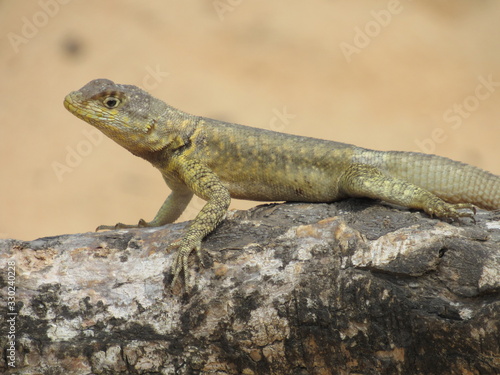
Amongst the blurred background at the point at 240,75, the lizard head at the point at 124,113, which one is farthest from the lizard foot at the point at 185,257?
the blurred background at the point at 240,75

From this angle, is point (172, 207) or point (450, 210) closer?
point (450, 210)

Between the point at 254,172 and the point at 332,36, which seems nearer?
the point at 254,172

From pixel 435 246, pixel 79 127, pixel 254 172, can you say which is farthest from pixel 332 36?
pixel 435 246

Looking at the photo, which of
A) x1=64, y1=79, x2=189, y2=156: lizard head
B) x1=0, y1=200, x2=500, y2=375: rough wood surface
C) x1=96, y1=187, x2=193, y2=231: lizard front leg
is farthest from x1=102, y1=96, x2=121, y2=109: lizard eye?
x1=0, y1=200, x2=500, y2=375: rough wood surface

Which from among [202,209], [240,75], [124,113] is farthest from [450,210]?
[240,75]

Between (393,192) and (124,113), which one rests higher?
(393,192)

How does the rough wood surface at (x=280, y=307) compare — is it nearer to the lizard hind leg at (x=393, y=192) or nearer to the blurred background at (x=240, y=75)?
the lizard hind leg at (x=393, y=192)

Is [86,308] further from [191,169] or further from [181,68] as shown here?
[181,68]

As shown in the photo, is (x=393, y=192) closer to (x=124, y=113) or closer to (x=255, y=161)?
(x=255, y=161)
